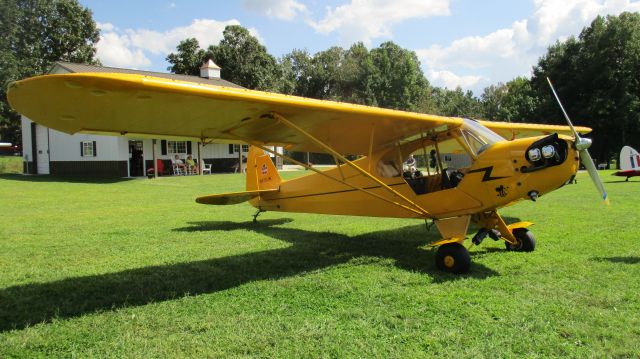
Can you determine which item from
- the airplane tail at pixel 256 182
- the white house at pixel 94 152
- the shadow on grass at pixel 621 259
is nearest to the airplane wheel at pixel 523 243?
the shadow on grass at pixel 621 259

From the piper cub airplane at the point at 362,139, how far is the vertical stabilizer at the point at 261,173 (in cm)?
134

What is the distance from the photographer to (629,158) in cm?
1898

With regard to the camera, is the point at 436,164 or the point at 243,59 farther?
the point at 243,59

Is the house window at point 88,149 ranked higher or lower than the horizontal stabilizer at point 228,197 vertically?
higher

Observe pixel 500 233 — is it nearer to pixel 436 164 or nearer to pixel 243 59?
pixel 436 164

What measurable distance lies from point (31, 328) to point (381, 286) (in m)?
3.67

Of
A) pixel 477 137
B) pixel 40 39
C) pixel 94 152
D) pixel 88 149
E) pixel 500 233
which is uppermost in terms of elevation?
pixel 40 39

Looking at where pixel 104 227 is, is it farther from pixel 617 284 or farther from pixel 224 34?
pixel 224 34

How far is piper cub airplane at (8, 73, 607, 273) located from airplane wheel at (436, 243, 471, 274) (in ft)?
0.05

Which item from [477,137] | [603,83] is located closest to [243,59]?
[603,83]

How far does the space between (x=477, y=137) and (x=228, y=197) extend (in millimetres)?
4991

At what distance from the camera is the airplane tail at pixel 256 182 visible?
29.9 feet

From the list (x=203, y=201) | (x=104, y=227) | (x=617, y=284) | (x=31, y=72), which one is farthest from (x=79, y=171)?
(x=617, y=284)

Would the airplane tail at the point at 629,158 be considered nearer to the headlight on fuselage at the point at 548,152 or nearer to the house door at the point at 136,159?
the headlight on fuselage at the point at 548,152
